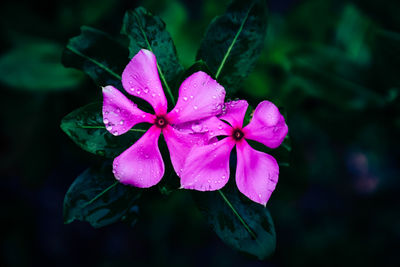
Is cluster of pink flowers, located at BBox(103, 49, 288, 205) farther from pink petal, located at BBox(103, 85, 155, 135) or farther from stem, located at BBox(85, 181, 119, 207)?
stem, located at BBox(85, 181, 119, 207)

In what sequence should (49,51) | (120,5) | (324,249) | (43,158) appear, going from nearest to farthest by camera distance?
(49,51), (43,158), (120,5), (324,249)

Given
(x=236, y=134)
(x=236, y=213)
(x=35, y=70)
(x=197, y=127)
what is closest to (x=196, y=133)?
(x=197, y=127)

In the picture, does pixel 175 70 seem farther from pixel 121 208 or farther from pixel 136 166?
pixel 121 208

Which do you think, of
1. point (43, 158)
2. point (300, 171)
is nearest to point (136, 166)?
point (300, 171)

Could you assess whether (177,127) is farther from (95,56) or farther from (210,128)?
(95,56)

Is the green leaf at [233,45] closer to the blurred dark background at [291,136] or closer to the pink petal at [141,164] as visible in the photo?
the blurred dark background at [291,136]


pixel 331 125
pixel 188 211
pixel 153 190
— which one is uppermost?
pixel 153 190
